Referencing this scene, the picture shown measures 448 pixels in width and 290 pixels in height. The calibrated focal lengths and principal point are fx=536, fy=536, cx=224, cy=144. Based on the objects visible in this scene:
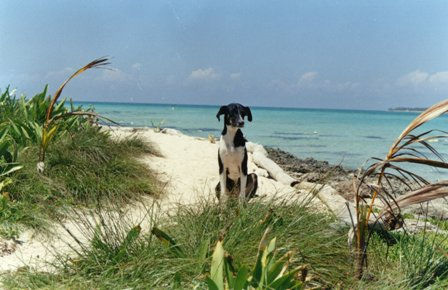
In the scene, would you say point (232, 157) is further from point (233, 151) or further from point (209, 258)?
point (209, 258)

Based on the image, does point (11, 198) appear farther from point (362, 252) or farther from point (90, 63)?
point (362, 252)

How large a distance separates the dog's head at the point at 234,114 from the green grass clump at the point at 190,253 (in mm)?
1857

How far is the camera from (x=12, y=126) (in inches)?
307

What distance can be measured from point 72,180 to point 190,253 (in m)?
3.20

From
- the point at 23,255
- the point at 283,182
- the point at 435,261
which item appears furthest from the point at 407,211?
the point at 23,255

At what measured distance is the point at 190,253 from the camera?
3930 millimetres

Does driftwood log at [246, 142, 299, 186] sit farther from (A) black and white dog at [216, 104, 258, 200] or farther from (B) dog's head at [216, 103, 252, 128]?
(B) dog's head at [216, 103, 252, 128]

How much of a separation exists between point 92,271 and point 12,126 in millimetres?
4577

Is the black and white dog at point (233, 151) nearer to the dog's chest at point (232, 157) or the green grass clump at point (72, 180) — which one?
the dog's chest at point (232, 157)

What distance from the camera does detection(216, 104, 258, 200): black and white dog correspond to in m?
6.24

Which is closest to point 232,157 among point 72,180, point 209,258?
point 72,180

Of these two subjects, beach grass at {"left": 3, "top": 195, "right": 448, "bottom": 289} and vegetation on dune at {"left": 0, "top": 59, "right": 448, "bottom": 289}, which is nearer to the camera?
vegetation on dune at {"left": 0, "top": 59, "right": 448, "bottom": 289}

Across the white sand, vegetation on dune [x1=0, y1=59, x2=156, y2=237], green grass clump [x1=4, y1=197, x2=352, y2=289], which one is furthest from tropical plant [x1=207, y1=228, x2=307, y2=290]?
vegetation on dune [x1=0, y1=59, x2=156, y2=237]

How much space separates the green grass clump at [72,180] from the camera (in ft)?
18.7
